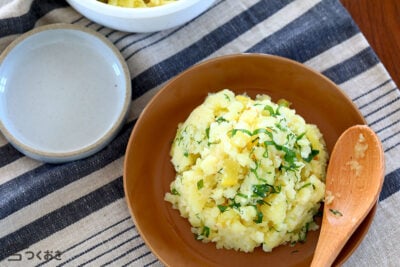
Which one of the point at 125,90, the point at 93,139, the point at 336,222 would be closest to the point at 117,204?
the point at 93,139

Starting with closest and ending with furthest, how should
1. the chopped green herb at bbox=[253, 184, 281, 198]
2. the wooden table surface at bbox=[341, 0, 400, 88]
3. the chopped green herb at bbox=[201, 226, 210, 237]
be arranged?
the chopped green herb at bbox=[253, 184, 281, 198], the chopped green herb at bbox=[201, 226, 210, 237], the wooden table surface at bbox=[341, 0, 400, 88]

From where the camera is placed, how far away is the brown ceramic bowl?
171cm

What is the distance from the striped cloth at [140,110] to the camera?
178cm

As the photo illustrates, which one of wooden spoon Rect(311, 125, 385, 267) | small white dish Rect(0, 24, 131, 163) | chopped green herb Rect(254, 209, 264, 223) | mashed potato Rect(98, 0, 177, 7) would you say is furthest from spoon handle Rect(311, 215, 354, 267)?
mashed potato Rect(98, 0, 177, 7)

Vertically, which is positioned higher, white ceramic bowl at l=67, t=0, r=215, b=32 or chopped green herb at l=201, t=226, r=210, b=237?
white ceramic bowl at l=67, t=0, r=215, b=32

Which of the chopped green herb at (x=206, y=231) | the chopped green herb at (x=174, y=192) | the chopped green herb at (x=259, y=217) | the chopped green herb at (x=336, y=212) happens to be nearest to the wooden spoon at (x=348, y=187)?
the chopped green herb at (x=336, y=212)

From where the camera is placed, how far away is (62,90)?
1857 mm

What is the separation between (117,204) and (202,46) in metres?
0.53

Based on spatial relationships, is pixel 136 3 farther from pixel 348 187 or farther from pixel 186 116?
pixel 348 187

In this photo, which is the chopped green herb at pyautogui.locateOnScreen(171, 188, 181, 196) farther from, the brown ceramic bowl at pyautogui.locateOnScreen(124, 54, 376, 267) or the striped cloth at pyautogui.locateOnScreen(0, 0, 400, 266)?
the striped cloth at pyautogui.locateOnScreen(0, 0, 400, 266)

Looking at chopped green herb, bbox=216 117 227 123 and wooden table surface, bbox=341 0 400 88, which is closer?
chopped green herb, bbox=216 117 227 123

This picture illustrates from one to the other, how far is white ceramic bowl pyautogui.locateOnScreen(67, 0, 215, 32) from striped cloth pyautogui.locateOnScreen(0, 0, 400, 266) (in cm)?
18

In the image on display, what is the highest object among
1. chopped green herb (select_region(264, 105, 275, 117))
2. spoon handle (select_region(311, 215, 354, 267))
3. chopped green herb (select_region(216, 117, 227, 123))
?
chopped green herb (select_region(264, 105, 275, 117))

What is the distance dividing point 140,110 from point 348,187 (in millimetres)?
638
